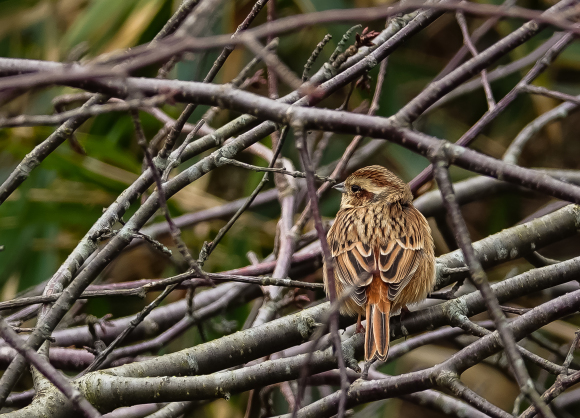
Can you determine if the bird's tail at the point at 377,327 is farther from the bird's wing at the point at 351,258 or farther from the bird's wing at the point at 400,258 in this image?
the bird's wing at the point at 351,258

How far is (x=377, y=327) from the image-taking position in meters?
3.00

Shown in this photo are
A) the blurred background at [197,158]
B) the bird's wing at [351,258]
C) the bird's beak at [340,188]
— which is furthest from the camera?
the blurred background at [197,158]

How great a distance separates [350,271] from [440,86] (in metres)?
1.96

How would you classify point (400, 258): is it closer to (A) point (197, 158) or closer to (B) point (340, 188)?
(B) point (340, 188)

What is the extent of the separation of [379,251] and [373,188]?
2.42 ft

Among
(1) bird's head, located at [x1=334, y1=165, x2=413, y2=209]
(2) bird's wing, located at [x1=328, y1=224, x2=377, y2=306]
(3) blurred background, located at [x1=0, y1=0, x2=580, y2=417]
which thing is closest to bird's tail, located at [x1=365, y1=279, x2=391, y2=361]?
(2) bird's wing, located at [x1=328, y1=224, x2=377, y2=306]

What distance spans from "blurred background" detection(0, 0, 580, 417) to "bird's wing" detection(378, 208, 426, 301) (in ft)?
4.92

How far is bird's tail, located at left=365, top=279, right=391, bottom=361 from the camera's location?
112 inches

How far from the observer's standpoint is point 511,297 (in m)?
2.81

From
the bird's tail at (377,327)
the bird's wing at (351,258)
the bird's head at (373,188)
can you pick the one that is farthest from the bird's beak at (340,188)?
the bird's tail at (377,327)

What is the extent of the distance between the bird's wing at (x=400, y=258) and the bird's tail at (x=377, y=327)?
6 centimetres

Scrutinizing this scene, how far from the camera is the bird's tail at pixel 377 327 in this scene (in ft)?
9.31

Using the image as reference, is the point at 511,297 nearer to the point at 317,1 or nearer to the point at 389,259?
the point at 389,259

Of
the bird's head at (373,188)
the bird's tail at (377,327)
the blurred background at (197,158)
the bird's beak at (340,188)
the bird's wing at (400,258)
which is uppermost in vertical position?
the blurred background at (197,158)
